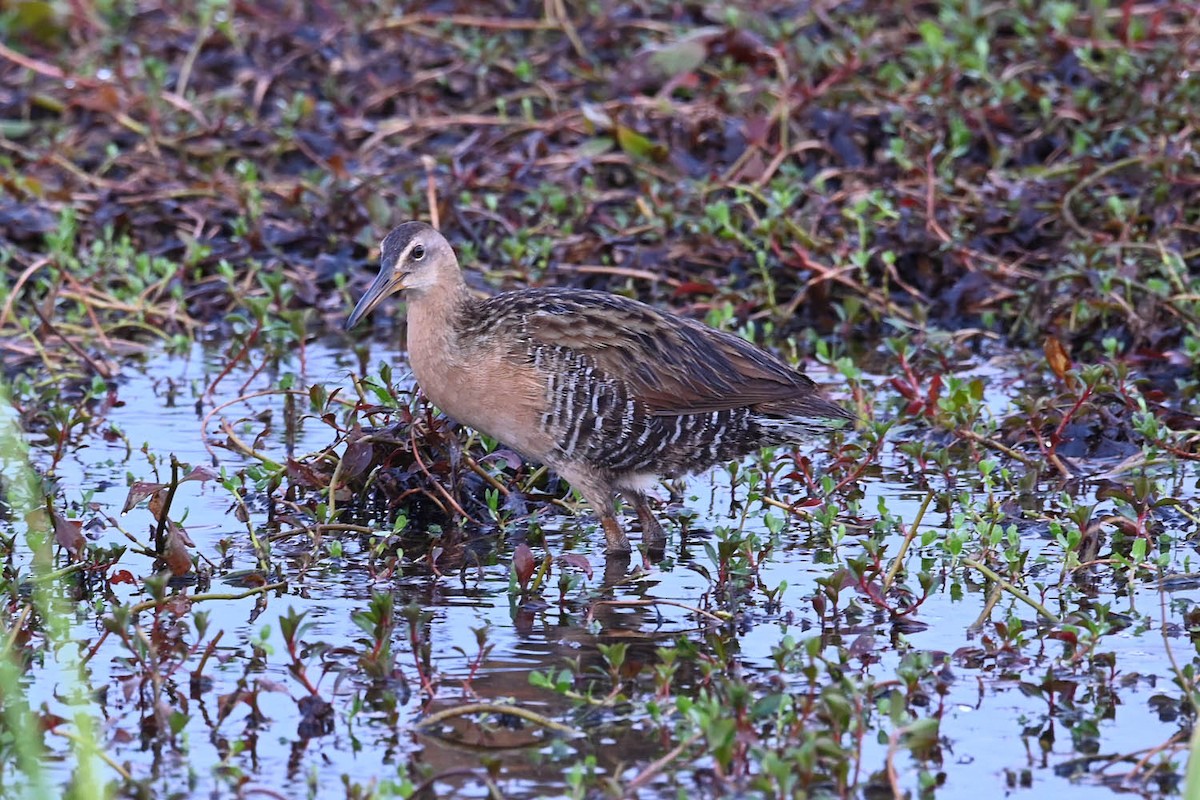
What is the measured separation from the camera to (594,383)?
21.2 ft

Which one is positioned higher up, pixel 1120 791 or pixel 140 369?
pixel 140 369

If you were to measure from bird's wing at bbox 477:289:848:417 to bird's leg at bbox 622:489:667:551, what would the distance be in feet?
1.23

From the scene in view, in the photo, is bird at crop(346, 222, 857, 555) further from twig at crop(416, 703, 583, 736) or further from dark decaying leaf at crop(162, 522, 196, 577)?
twig at crop(416, 703, 583, 736)

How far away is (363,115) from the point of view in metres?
11.0

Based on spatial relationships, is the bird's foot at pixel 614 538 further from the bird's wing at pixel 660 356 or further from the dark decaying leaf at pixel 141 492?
the dark decaying leaf at pixel 141 492

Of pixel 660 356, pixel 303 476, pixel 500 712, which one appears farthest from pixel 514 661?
pixel 660 356

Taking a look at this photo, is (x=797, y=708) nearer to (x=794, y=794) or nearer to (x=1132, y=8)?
(x=794, y=794)

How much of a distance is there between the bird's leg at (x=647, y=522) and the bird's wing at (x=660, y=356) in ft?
1.23

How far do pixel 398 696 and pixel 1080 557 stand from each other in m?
2.34

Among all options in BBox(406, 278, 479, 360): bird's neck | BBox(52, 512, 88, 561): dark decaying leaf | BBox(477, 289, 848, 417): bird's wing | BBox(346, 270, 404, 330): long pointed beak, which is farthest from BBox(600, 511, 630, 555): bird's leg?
BBox(52, 512, 88, 561): dark decaying leaf

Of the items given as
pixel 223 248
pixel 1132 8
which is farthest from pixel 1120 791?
pixel 1132 8

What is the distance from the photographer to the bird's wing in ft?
21.3

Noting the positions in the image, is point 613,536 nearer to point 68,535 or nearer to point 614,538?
point 614,538

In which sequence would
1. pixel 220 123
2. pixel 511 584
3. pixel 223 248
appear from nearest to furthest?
pixel 511 584 < pixel 223 248 < pixel 220 123
